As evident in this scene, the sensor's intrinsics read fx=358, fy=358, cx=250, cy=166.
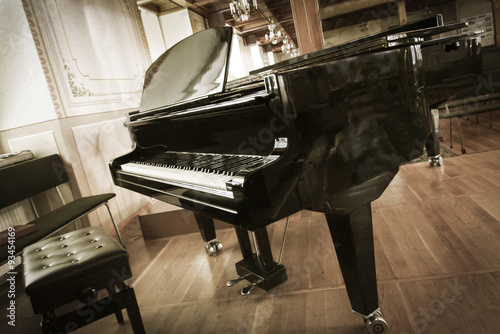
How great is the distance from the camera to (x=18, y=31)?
309cm

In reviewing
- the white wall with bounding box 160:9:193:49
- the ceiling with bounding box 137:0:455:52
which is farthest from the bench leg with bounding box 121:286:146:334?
the white wall with bounding box 160:9:193:49

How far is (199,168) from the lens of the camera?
1492 mm

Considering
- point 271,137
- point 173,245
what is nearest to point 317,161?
point 271,137

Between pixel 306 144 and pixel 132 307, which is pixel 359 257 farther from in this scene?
pixel 132 307

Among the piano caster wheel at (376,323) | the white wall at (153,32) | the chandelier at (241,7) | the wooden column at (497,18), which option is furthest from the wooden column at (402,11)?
the piano caster wheel at (376,323)

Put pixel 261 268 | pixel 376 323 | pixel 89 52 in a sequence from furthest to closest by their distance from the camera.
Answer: pixel 89 52 < pixel 261 268 < pixel 376 323

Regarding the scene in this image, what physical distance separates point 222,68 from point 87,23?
9.21 ft

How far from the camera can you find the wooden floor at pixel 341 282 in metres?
1.61

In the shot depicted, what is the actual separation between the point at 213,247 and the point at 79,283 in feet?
4.05

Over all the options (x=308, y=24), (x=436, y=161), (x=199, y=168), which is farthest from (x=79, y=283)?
(x=308, y=24)

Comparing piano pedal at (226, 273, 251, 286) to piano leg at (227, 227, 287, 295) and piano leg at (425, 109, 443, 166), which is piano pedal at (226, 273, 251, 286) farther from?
piano leg at (425, 109, 443, 166)

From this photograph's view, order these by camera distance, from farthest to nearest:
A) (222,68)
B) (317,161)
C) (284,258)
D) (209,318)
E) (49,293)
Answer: (284,258)
(209,318)
(222,68)
(49,293)
(317,161)

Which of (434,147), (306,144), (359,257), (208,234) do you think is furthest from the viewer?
(434,147)

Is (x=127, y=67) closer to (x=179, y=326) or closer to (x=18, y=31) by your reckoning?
(x=18, y=31)
